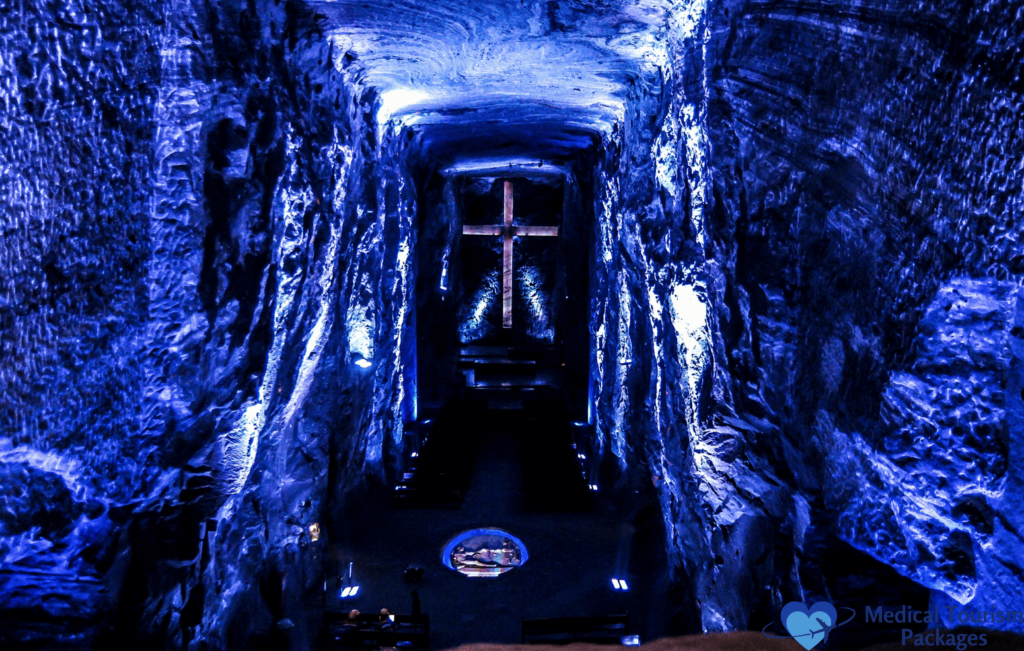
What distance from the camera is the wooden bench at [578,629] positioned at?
5537 mm

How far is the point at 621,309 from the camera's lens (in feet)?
27.5

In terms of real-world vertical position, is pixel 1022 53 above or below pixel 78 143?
above

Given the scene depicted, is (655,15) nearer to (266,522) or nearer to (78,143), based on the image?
(78,143)

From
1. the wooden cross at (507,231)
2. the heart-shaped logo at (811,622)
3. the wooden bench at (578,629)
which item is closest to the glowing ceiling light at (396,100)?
the wooden bench at (578,629)

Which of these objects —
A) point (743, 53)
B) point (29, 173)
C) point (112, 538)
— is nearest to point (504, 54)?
point (743, 53)

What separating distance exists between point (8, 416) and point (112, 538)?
0.85 metres

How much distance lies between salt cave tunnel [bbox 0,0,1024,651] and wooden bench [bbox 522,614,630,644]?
1.8 inches

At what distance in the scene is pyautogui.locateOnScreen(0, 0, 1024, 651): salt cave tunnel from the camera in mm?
2365

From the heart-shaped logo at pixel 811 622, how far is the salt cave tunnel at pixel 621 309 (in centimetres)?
9

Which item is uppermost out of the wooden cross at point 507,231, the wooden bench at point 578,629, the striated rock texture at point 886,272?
the striated rock texture at point 886,272

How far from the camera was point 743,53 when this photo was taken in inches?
149

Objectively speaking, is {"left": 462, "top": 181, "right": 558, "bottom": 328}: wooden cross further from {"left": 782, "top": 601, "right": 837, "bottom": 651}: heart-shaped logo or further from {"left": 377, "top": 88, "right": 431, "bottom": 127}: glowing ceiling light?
{"left": 782, "top": 601, "right": 837, "bottom": 651}: heart-shaped logo

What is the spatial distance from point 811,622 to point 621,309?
5493 mm

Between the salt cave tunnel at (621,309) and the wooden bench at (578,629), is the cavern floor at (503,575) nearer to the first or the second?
the salt cave tunnel at (621,309)
